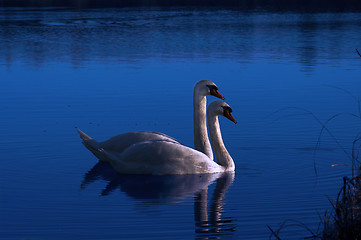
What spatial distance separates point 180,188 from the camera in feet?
33.1

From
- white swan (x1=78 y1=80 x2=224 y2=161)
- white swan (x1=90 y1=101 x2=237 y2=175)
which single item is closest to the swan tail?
white swan (x1=78 y1=80 x2=224 y2=161)

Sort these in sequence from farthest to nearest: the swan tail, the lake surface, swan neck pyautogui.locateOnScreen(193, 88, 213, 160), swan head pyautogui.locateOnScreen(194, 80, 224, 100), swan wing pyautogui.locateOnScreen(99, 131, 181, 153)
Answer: swan head pyautogui.locateOnScreen(194, 80, 224, 100) < swan neck pyautogui.locateOnScreen(193, 88, 213, 160) < the swan tail < swan wing pyautogui.locateOnScreen(99, 131, 181, 153) < the lake surface

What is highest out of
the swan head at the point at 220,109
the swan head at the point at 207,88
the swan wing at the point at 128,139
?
the swan head at the point at 207,88

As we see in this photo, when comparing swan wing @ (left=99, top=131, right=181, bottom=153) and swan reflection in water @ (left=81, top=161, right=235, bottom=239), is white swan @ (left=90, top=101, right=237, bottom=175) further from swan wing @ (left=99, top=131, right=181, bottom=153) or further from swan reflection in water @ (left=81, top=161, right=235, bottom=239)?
swan wing @ (left=99, top=131, right=181, bottom=153)

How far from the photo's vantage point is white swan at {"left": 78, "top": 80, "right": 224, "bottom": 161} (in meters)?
11.4

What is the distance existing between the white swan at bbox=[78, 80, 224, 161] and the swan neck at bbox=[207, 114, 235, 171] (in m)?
0.23

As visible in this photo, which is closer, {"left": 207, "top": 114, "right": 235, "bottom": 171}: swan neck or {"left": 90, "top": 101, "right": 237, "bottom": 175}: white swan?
{"left": 90, "top": 101, "right": 237, "bottom": 175}: white swan

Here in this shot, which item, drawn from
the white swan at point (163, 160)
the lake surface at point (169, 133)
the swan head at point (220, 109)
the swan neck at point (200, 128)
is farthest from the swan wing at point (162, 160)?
the swan head at point (220, 109)

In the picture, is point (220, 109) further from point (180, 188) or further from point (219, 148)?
point (180, 188)

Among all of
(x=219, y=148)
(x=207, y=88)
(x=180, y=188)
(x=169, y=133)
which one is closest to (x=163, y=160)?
(x=180, y=188)

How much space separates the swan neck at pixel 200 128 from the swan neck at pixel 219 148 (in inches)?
8.0

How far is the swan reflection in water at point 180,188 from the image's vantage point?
8.23 m

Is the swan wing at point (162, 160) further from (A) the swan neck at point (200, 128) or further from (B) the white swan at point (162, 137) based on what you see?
(A) the swan neck at point (200, 128)

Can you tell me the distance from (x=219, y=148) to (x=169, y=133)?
2334 mm
